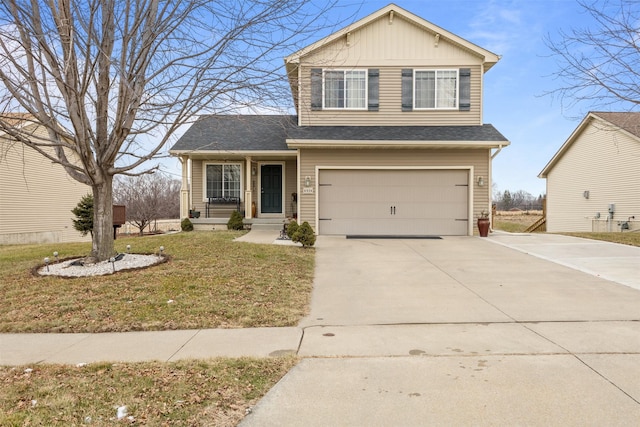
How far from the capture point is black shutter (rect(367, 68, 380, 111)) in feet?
46.4

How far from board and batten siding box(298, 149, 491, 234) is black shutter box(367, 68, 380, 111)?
1.92 meters

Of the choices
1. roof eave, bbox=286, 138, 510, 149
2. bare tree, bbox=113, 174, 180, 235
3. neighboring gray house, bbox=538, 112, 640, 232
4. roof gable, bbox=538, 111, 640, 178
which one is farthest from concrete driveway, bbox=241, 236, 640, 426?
bare tree, bbox=113, 174, 180, 235

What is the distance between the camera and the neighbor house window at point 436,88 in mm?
14195

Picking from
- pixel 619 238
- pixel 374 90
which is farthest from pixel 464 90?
pixel 619 238

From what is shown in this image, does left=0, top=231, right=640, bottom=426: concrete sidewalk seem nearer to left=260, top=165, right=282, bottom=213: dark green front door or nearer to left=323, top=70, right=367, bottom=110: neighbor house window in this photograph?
left=323, top=70, right=367, bottom=110: neighbor house window

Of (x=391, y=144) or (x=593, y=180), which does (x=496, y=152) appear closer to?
(x=391, y=144)

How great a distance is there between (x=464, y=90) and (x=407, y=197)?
4.39 m

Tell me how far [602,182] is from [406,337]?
2086 cm

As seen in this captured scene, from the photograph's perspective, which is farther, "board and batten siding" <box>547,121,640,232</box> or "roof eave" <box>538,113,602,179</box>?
"roof eave" <box>538,113,602,179</box>

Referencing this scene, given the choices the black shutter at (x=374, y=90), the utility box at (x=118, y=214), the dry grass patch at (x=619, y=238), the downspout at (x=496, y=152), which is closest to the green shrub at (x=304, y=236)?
the black shutter at (x=374, y=90)

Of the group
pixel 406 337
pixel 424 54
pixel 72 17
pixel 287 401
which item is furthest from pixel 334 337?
pixel 424 54

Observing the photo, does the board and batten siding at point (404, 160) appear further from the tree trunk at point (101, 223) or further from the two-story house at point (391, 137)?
the tree trunk at point (101, 223)

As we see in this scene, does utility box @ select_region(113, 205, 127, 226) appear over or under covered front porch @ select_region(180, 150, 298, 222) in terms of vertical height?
under

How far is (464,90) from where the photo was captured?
14148 millimetres
